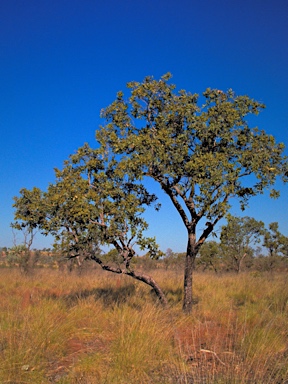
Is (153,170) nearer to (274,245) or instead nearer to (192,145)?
(192,145)

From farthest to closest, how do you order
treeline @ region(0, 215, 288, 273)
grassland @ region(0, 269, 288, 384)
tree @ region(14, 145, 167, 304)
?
treeline @ region(0, 215, 288, 273), tree @ region(14, 145, 167, 304), grassland @ region(0, 269, 288, 384)

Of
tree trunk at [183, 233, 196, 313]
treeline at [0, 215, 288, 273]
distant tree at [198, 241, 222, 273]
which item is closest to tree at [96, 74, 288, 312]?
tree trunk at [183, 233, 196, 313]

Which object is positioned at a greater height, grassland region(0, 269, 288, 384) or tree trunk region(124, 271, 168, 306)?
tree trunk region(124, 271, 168, 306)

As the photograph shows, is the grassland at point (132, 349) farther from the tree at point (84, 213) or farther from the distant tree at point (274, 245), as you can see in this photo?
the distant tree at point (274, 245)

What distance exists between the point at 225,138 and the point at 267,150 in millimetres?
1291

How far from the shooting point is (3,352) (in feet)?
16.2

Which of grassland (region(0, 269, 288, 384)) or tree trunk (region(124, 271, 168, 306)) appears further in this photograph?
tree trunk (region(124, 271, 168, 306))

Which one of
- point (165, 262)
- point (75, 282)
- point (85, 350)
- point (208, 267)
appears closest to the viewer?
point (85, 350)

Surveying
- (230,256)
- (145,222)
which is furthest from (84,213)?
(230,256)

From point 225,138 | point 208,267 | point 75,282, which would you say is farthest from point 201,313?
point 208,267

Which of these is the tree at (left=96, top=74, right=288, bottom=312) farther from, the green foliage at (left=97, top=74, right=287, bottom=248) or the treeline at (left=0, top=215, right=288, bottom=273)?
the treeline at (left=0, top=215, right=288, bottom=273)

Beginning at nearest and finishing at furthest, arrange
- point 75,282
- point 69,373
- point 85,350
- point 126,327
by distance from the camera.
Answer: point 69,373 → point 85,350 → point 126,327 → point 75,282

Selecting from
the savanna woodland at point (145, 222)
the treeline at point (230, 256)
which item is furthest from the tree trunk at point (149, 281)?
the treeline at point (230, 256)

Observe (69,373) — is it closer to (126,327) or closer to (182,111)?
(126,327)
